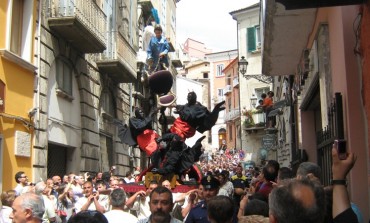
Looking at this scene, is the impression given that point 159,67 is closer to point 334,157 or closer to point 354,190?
point 354,190

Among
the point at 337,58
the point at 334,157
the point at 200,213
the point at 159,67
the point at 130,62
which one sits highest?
the point at 130,62

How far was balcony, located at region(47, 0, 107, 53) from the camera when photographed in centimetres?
1392

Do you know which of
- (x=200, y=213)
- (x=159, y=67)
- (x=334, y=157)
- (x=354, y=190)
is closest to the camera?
(x=334, y=157)

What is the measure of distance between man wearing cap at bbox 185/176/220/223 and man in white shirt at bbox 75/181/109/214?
1348mm

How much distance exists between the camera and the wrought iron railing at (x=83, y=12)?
1418cm

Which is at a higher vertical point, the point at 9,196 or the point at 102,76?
the point at 102,76

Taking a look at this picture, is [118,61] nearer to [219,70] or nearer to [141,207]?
[141,207]

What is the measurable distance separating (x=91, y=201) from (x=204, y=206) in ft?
8.21

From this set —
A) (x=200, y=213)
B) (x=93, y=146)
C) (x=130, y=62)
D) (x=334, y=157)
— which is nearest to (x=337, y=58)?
(x=200, y=213)

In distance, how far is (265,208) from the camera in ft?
15.3

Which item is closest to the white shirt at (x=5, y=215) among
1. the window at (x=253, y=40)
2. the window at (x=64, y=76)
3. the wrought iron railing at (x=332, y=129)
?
the wrought iron railing at (x=332, y=129)

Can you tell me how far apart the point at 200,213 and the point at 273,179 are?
4.35 ft

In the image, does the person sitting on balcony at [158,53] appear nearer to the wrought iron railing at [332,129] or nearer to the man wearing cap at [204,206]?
the wrought iron railing at [332,129]

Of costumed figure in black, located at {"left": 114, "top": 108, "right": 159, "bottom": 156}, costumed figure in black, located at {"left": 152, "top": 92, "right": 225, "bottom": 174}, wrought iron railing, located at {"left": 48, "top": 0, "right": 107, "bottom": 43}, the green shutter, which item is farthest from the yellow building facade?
the green shutter
